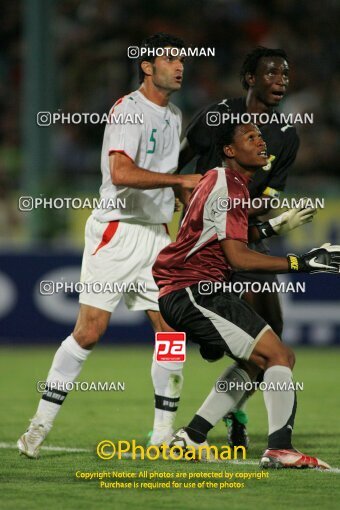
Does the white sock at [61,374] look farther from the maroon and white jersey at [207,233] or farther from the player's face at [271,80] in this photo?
the player's face at [271,80]

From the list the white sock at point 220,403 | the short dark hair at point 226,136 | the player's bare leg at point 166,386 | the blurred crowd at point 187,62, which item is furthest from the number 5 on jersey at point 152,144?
the blurred crowd at point 187,62

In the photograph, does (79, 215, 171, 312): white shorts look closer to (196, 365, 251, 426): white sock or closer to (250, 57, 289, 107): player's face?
(196, 365, 251, 426): white sock

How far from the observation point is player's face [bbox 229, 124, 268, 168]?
6.12 meters

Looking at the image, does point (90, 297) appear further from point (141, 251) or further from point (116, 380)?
point (116, 380)

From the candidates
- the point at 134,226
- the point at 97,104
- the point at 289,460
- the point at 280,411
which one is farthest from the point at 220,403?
the point at 97,104

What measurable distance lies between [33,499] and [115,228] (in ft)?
6.74

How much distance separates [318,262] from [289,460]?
3.27 feet

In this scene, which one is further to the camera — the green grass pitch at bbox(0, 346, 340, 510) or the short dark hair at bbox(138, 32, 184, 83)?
the short dark hair at bbox(138, 32, 184, 83)

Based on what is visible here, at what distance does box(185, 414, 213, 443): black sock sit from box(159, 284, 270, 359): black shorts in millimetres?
435

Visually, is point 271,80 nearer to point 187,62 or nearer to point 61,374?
point 61,374

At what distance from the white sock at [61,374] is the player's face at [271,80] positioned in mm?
1849

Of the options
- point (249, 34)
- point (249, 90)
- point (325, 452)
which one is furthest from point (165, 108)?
point (249, 34)

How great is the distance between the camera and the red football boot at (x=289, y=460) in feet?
19.2

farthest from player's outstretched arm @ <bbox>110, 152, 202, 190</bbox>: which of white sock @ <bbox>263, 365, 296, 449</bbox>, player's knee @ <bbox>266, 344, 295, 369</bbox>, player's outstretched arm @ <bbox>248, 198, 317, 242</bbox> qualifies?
white sock @ <bbox>263, 365, 296, 449</bbox>
